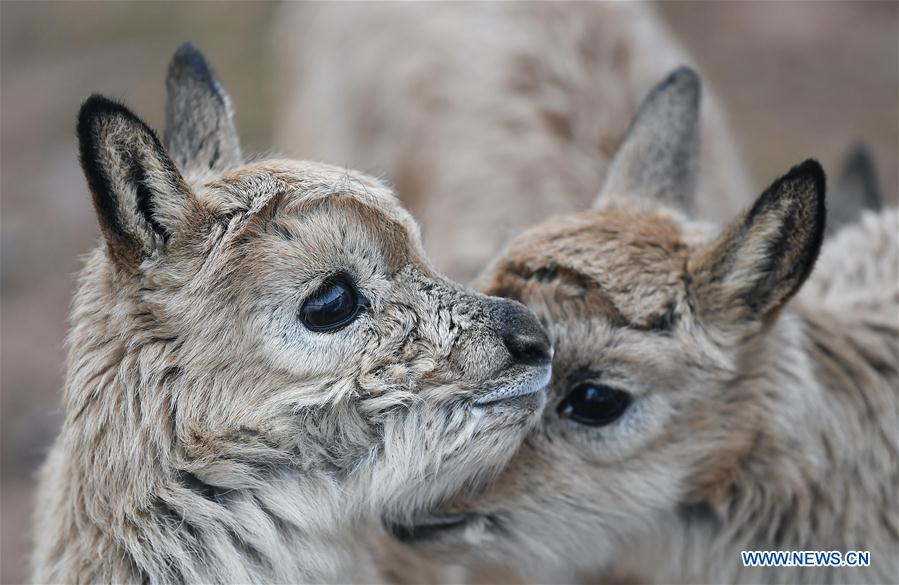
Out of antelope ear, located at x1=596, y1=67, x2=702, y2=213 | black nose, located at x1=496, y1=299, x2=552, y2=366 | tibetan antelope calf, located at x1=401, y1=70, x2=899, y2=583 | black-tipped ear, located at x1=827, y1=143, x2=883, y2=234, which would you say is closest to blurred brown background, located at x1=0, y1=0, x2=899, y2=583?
black-tipped ear, located at x1=827, y1=143, x2=883, y2=234

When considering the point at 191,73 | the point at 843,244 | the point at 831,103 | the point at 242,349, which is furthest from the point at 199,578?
the point at 831,103

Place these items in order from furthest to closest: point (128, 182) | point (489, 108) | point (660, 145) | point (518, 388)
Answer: point (489, 108)
point (660, 145)
point (518, 388)
point (128, 182)

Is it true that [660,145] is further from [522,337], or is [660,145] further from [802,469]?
[522,337]

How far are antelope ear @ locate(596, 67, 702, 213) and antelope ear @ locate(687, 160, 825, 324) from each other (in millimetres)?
975

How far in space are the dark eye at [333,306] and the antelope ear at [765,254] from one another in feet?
4.76

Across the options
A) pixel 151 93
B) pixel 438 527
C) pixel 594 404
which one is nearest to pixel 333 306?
pixel 438 527

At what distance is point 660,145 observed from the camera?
5.11m

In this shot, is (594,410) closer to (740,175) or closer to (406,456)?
(406,456)

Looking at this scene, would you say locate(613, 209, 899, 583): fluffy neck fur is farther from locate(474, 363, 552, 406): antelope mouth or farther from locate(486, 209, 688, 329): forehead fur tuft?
locate(474, 363, 552, 406): antelope mouth

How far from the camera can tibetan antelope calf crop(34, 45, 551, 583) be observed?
3.51m

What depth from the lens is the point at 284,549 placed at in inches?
145

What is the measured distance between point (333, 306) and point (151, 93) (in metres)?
10.8

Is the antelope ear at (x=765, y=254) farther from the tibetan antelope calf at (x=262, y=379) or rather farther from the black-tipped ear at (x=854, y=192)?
the black-tipped ear at (x=854, y=192)

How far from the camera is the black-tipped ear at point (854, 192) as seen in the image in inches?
256
